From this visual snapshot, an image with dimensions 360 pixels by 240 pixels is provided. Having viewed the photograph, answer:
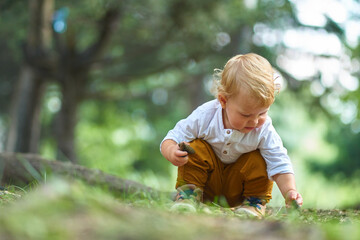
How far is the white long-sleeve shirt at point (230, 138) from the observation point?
278 centimetres

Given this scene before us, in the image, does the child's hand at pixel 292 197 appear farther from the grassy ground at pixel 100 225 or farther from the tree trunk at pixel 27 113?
the tree trunk at pixel 27 113

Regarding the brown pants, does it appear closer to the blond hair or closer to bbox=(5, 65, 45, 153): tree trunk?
the blond hair

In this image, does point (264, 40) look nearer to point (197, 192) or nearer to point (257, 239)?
point (197, 192)

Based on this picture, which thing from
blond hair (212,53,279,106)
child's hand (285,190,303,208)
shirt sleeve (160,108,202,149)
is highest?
blond hair (212,53,279,106)

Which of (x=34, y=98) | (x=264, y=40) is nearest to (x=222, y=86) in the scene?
(x=264, y=40)

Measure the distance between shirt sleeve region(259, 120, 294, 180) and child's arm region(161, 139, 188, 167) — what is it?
545mm

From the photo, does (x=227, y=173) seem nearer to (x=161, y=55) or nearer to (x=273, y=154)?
(x=273, y=154)

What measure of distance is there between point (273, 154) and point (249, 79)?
0.52 meters

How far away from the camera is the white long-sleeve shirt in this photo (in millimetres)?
2779

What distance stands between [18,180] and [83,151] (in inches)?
637

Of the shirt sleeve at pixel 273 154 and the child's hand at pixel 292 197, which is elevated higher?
the shirt sleeve at pixel 273 154

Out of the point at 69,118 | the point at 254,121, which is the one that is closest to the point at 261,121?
the point at 254,121

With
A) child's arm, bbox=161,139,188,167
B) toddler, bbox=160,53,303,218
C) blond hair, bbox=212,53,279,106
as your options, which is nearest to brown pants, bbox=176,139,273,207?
toddler, bbox=160,53,303,218

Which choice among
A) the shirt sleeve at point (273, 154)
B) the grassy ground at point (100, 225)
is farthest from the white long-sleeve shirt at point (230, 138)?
the grassy ground at point (100, 225)
